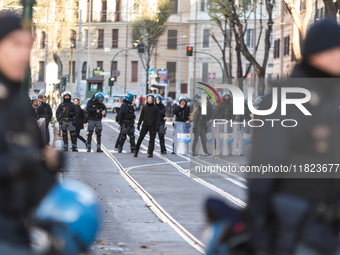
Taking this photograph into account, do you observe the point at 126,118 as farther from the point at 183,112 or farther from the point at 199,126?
the point at 199,126

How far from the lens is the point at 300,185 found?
286cm

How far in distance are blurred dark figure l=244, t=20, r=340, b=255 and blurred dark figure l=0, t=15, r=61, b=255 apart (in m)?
0.88

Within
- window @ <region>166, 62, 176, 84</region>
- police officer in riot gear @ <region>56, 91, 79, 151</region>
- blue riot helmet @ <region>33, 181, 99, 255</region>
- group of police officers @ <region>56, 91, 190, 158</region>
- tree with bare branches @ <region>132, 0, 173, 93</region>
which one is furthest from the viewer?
window @ <region>166, 62, 176, 84</region>

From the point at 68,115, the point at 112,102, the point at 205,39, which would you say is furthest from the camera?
the point at 205,39

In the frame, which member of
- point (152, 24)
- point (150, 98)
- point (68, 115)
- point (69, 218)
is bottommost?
point (68, 115)

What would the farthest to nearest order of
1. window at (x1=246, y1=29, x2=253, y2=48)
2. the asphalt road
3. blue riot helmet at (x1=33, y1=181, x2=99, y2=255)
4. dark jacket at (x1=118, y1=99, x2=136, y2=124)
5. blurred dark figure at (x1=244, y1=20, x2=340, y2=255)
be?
1. window at (x1=246, y1=29, x2=253, y2=48)
2. dark jacket at (x1=118, y1=99, x2=136, y2=124)
3. the asphalt road
4. blurred dark figure at (x1=244, y1=20, x2=340, y2=255)
5. blue riot helmet at (x1=33, y1=181, x2=99, y2=255)

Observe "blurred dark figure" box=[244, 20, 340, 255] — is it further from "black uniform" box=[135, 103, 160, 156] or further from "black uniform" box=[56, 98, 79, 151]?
"black uniform" box=[56, 98, 79, 151]

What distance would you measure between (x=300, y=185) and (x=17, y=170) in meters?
1.18

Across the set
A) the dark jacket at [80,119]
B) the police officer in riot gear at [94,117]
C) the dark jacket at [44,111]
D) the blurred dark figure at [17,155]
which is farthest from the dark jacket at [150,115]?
the blurred dark figure at [17,155]

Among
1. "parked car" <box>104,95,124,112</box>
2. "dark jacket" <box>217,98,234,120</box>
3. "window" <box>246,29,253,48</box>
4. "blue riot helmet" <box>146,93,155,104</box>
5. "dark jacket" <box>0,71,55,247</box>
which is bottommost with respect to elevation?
"parked car" <box>104,95,124,112</box>

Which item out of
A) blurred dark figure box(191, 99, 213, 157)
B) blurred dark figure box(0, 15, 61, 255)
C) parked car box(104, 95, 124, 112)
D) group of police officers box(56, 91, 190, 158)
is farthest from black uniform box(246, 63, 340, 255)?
parked car box(104, 95, 124, 112)

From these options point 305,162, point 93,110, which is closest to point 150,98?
point 93,110

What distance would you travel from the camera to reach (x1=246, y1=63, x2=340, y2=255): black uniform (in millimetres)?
2725

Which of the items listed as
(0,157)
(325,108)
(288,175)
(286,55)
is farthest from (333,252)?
(286,55)
